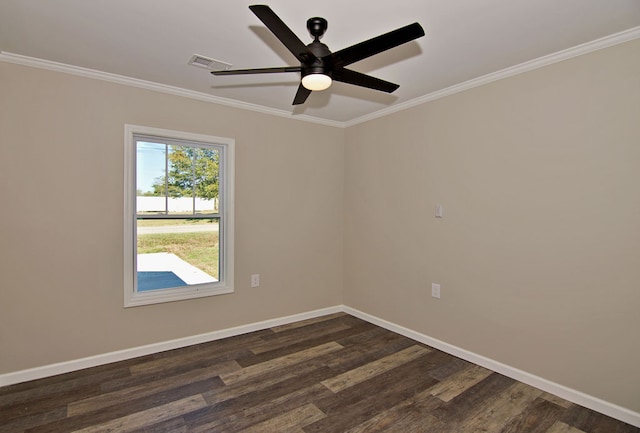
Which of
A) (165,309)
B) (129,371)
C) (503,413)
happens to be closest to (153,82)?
(165,309)

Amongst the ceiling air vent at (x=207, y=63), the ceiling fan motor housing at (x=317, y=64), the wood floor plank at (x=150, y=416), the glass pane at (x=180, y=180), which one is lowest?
the wood floor plank at (x=150, y=416)

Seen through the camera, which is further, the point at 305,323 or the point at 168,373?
the point at 305,323

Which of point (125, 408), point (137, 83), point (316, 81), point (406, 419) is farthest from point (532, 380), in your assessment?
point (137, 83)

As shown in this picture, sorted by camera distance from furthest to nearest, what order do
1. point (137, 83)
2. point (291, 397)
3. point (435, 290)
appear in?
point (435, 290) < point (137, 83) < point (291, 397)

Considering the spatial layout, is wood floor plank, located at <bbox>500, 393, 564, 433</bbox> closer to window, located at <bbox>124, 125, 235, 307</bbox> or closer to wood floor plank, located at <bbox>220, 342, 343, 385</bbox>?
wood floor plank, located at <bbox>220, 342, 343, 385</bbox>

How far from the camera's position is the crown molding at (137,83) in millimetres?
2629

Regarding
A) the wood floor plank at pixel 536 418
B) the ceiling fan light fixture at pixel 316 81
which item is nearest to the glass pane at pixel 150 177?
the ceiling fan light fixture at pixel 316 81

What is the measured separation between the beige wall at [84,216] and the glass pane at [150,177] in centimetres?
21

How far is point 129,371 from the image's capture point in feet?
9.42

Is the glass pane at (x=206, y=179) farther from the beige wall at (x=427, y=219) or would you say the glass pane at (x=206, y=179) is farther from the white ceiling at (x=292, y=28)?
the white ceiling at (x=292, y=28)

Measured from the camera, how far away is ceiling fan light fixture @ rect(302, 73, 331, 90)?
75.1 inches

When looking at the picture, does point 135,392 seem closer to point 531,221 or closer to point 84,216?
point 84,216

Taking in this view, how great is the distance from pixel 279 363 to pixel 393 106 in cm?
284

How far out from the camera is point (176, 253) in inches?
137
